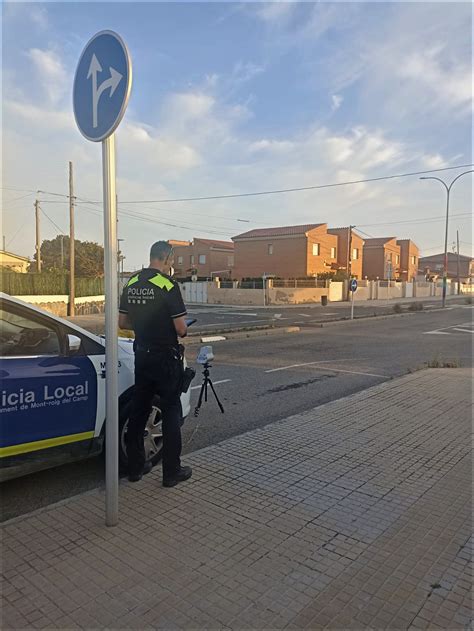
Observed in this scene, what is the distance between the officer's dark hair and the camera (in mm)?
3773

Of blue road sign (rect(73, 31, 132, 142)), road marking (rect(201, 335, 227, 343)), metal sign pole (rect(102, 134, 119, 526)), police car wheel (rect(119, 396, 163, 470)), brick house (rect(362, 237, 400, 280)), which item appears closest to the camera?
blue road sign (rect(73, 31, 132, 142))

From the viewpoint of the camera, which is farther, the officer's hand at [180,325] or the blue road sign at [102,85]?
the officer's hand at [180,325]

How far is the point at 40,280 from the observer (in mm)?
25766

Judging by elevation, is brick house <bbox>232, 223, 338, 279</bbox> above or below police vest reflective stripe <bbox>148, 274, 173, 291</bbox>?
above

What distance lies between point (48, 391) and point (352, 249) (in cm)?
5663

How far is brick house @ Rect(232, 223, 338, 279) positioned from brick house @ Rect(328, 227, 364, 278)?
5.09 ft

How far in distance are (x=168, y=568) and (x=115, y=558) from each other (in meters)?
0.33

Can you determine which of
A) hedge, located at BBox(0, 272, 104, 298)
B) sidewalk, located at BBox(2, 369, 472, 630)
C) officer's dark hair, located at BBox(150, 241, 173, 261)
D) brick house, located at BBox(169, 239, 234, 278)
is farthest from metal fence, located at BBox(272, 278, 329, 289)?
officer's dark hair, located at BBox(150, 241, 173, 261)

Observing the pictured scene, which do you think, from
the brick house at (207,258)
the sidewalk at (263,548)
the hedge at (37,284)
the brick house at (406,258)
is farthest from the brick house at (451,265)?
the sidewalk at (263,548)

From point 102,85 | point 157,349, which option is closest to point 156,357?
point 157,349

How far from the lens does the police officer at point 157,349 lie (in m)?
3.64

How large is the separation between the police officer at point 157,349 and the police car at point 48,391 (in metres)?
0.26

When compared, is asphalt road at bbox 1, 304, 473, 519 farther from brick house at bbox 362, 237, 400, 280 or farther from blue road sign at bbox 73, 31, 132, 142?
brick house at bbox 362, 237, 400, 280

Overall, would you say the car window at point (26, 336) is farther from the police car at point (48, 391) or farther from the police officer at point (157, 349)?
the police officer at point (157, 349)
